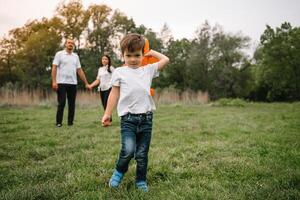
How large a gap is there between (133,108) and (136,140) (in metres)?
0.35

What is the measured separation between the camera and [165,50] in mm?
40375

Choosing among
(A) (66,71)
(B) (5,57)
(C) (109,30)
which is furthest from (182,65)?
(A) (66,71)

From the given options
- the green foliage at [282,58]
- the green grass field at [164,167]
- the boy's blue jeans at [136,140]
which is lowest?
Result: the green grass field at [164,167]

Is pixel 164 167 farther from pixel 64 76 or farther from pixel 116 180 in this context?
pixel 64 76

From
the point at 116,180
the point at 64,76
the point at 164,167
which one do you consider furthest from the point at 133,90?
the point at 64,76

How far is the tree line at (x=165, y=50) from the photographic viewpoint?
125 feet

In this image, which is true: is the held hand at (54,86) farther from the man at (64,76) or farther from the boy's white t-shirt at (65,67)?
the boy's white t-shirt at (65,67)

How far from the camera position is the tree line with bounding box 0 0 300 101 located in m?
38.2

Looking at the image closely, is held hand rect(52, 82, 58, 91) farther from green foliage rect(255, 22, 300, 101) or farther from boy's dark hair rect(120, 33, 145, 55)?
green foliage rect(255, 22, 300, 101)

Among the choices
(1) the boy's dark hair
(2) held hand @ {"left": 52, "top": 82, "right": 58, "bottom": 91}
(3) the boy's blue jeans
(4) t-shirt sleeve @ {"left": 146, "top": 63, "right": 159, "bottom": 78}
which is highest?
(1) the boy's dark hair

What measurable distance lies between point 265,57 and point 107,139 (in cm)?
3812

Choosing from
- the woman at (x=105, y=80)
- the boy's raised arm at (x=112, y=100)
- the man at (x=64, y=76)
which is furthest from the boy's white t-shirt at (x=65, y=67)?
the boy's raised arm at (x=112, y=100)

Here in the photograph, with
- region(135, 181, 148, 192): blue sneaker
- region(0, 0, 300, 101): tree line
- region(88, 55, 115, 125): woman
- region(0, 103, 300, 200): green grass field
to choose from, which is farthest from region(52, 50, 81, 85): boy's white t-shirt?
region(0, 0, 300, 101): tree line

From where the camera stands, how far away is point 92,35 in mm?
39812
